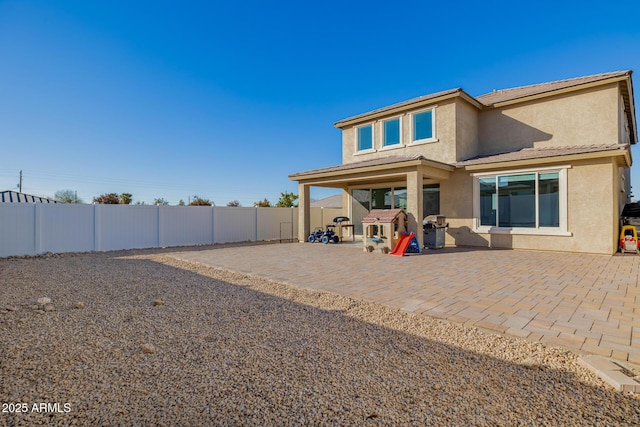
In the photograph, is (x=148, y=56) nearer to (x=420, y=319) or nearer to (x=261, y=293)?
(x=261, y=293)

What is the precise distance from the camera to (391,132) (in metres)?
14.5

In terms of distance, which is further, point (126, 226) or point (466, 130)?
point (126, 226)

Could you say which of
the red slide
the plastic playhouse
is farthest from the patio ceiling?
the red slide

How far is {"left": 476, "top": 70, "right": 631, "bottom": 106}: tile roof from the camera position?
10819 millimetres

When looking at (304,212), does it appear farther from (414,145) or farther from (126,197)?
(126,197)

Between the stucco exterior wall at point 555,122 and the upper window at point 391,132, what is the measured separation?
3726 millimetres

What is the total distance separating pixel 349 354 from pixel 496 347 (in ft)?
5.13

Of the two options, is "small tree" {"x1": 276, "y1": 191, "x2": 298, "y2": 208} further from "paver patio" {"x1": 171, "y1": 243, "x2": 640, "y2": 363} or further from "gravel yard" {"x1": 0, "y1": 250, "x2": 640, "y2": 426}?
"gravel yard" {"x1": 0, "y1": 250, "x2": 640, "y2": 426}

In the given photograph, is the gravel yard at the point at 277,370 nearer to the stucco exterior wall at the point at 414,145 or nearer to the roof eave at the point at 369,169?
the roof eave at the point at 369,169

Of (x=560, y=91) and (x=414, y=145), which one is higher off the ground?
(x=560, y=91)

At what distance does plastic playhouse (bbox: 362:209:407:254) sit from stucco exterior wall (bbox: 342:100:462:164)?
3.80 meters

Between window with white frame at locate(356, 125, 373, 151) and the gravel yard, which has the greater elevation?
window with white frame at locate(356, 125, 373, 151)

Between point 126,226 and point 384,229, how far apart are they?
1119cm

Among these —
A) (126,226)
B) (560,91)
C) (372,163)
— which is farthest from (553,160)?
(126,226)
